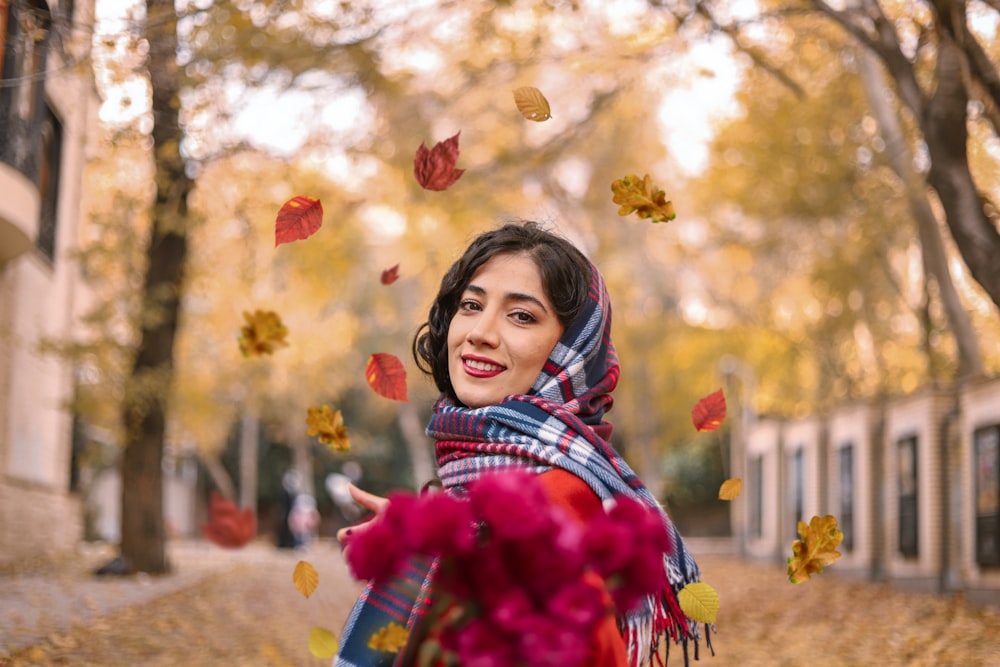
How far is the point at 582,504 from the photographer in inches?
107

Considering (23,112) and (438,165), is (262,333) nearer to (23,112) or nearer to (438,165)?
(438,165)

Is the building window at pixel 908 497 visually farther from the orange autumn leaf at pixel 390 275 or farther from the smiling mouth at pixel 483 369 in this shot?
the smiling mouth at pixel 483 369

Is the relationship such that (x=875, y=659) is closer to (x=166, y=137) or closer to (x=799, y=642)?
(x=799, y=642)

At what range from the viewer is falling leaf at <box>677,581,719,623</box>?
2936mm

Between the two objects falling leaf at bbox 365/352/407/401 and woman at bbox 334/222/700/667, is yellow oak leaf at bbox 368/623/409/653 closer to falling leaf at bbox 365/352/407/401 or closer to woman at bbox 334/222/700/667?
woman at bbox 334/222/700/667

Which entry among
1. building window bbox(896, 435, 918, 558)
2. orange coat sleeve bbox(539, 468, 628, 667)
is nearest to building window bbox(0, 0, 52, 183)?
orange coat sleeve bbox(539, 468, 628, 667)

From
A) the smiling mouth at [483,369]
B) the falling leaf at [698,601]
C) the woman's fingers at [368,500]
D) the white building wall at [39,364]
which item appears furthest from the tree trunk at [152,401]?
the falling leaf at [698,601]

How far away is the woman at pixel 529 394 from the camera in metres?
2.69

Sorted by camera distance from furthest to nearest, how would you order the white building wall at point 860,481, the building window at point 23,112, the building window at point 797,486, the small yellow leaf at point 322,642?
the building window at point 797,486 → the white building wall at point 860,481 → the building window at point 23,112 → the small yellow leaf at point 322,642

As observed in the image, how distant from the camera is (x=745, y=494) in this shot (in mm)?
27766

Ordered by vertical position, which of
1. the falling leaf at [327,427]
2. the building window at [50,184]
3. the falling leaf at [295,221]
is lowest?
the falling leaf at [327,427]

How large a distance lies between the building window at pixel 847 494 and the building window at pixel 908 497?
2.65m

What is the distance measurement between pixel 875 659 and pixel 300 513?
18996 mm

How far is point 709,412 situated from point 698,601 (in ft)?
2.05
